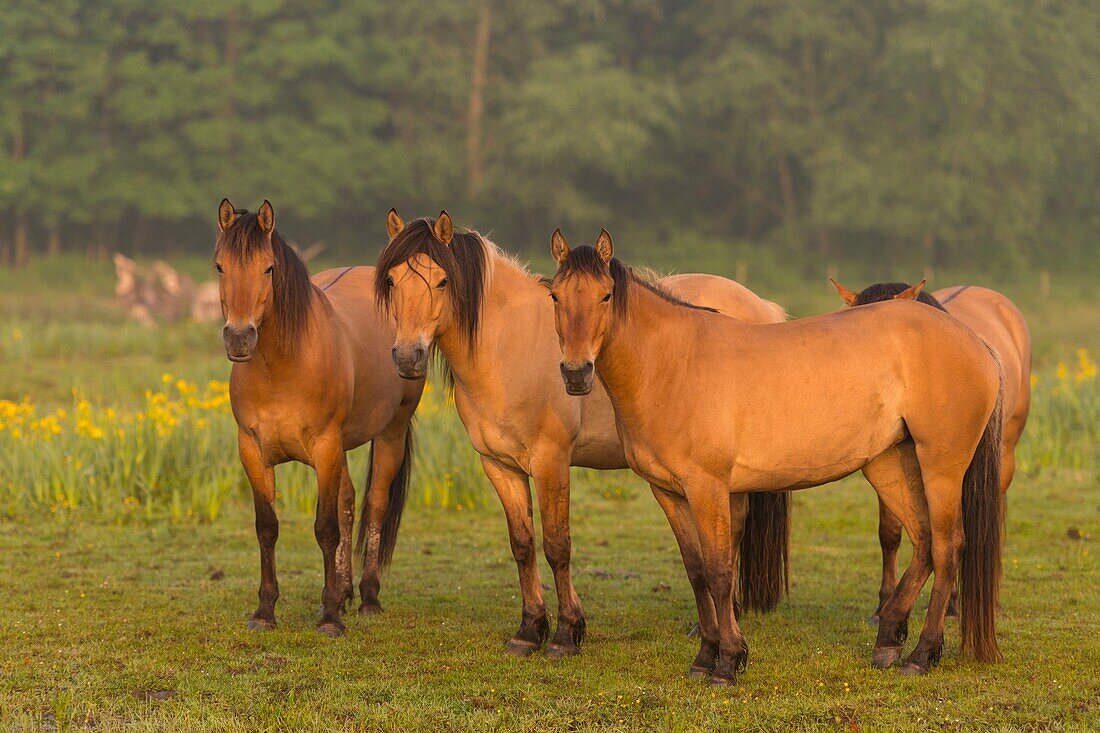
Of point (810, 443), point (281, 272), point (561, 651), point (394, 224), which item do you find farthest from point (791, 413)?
point (281, 272)

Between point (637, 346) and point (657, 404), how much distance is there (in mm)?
289

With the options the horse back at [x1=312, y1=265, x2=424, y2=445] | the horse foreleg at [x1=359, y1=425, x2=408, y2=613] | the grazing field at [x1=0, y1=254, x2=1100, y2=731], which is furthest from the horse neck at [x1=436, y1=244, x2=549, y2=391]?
the horse foreleg at [x1=359, y1=425, x2=408, y2=613]

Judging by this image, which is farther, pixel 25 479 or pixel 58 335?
pixel 58 335

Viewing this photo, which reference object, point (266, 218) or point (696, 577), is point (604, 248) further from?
point (266, 218)

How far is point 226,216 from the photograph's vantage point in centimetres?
624

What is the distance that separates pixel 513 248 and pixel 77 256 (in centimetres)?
1528

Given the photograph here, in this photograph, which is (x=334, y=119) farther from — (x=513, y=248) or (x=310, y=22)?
(x=513, y=248)

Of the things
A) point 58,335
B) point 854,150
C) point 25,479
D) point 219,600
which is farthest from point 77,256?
point 219,600

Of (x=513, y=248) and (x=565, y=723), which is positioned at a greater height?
(x=513, y=248)

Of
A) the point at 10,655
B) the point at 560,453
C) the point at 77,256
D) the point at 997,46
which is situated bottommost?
the point at 10,655

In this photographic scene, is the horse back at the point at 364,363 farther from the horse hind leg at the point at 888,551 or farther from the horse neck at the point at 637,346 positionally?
the horse hind leg at the point at 888,551

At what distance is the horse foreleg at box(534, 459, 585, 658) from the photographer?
608 cm

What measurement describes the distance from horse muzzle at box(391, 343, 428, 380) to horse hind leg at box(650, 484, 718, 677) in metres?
1.30

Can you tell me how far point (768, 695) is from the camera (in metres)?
5.32
